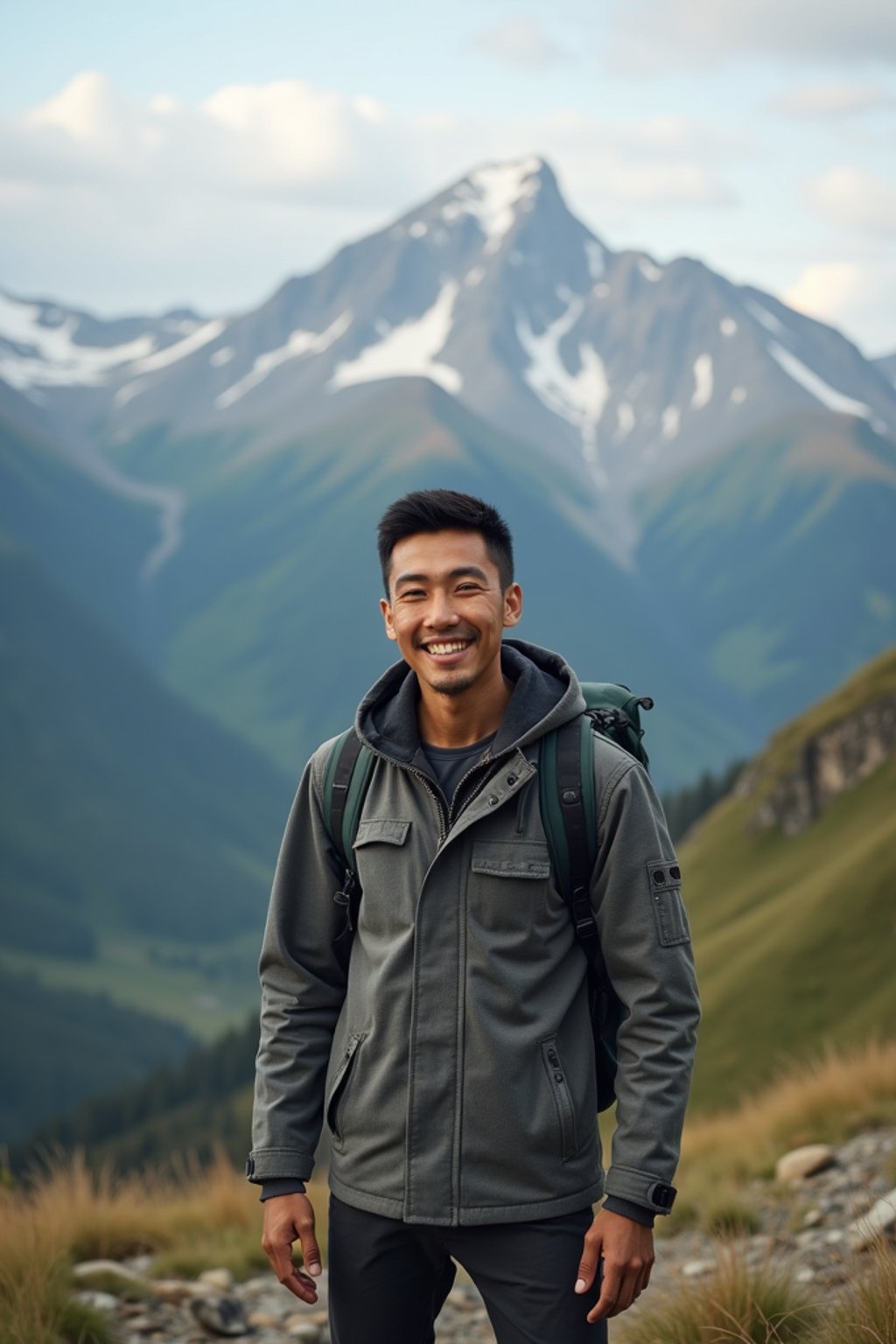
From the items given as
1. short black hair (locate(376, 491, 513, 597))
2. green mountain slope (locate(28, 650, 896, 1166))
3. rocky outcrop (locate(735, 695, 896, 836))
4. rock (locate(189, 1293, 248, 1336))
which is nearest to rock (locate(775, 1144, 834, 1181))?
rock (locate(189, 1293, 248, 1336))

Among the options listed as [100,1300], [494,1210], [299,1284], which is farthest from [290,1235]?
[100,1300]

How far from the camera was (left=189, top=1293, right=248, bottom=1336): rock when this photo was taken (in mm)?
8969

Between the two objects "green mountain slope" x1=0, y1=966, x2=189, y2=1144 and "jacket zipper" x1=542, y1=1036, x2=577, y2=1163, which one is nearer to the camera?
"jacket zipper" x1=542, y1=1036, x2=577, y2=1163

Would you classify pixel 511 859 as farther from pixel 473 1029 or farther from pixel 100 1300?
pixel 100 1300

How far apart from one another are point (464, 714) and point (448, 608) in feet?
1.34

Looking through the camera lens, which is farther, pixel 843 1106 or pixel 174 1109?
pixel 174 1109

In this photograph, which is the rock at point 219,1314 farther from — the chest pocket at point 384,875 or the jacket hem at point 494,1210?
the chest pocket at point 384,875

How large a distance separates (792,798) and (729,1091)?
27822 millimetres

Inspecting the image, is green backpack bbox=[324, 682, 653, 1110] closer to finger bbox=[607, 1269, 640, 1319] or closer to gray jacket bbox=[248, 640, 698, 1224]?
gray jacket bbox=[248, 640, 698, 1224]

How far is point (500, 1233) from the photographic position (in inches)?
202

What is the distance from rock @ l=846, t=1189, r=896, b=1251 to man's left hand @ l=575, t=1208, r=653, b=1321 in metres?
3.62

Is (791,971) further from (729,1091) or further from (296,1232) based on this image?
(296,1232)

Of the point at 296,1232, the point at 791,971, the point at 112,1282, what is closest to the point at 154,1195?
the point at 112,1282

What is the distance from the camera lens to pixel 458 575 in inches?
217
